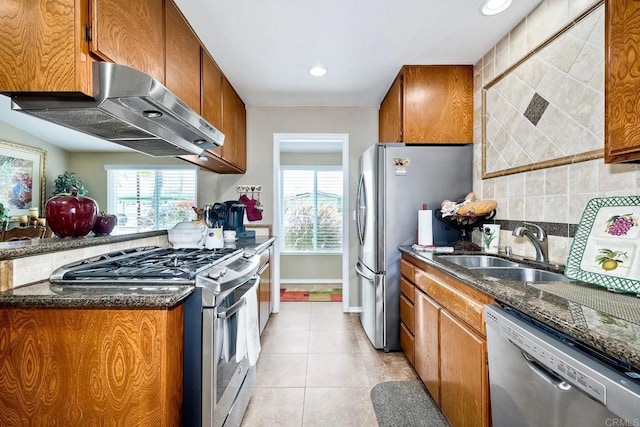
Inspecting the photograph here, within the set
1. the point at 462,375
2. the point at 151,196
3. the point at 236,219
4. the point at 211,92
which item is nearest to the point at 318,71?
the point at 211,92

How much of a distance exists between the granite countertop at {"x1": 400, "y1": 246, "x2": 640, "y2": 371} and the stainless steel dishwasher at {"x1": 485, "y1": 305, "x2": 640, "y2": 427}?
5cm

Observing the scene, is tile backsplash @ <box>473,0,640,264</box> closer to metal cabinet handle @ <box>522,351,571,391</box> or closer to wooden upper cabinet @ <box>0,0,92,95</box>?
metal cabinet handle @ <box>522,351,571,391</box>

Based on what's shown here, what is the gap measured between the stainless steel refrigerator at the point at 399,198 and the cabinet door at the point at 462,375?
865 millimetres

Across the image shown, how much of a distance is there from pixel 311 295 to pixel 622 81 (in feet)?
12.7

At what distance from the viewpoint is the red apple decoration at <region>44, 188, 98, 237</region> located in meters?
1.45

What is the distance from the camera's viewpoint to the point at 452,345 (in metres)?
1.52

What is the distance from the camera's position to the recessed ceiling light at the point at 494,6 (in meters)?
1.75

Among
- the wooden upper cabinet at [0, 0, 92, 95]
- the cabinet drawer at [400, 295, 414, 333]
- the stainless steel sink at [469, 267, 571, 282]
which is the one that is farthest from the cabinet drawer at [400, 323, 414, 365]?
the wooden upper cabinet at [0, 0, 92, 95]

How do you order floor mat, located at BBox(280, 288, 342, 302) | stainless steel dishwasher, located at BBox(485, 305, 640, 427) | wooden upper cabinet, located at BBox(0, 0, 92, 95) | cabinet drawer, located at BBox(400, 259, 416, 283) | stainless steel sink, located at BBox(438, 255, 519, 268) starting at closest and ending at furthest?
stainless steel dishwasher, located at BBox(485, 305, 640, 427) < wooden upper cabinet, located at BBox(0, 0, 92, 95) < stainless steel sink, located at BBox(438, 255, 519, 268) < cabinet drawer, located at BBox(400, 259, 416, 283) < floor mat, located at BBox(280, 288, 342, 302)

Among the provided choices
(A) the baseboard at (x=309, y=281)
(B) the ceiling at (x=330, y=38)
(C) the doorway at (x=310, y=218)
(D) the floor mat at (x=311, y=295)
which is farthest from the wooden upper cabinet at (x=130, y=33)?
(A) the baseboard at (x=309, y=281)

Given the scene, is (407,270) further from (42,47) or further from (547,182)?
(42,47)

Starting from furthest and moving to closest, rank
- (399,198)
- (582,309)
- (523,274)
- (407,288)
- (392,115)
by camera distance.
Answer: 1. (392,115)
2. (399,198)
3. (407,288)
4. (523,274)
5. (582,309)

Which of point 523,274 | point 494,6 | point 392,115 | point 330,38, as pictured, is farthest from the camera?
point 392,115

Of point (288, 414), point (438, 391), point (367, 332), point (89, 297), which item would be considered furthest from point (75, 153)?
point (438, 391)
